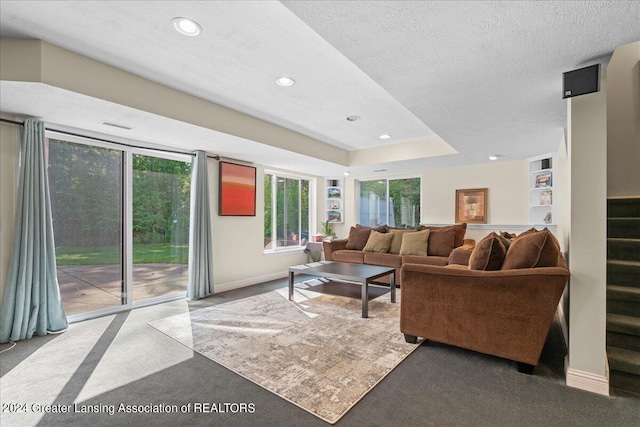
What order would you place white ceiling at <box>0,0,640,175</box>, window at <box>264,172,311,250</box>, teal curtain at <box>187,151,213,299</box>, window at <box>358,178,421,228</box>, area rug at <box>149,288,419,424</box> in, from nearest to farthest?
white ceiling at <box>0,0,640,175</box> → area rug at <box>149,288,419,424</box> → teal curtain at <box>187,151,213,299</box> → window at <box>264,172,311,250</box> → window at <box>358,178,421,228</box>

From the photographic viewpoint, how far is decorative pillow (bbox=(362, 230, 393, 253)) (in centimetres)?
533

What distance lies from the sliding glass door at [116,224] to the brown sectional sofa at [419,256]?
105 inches

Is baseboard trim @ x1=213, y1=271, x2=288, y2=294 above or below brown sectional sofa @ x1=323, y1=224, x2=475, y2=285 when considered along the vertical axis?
below

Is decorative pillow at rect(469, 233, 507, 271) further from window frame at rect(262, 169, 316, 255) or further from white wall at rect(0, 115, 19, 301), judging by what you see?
white wall at rect(0, 115, 19, 301)

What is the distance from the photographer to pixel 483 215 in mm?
5434

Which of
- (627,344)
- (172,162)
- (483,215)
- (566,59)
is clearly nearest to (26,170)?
(172,162)

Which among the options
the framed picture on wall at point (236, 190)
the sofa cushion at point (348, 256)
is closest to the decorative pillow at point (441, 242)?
the sofa cushion at point (348, 256)

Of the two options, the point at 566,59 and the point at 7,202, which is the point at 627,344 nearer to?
the point at 566,59

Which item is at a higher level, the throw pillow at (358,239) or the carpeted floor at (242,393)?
the throw pillow at (358,239)

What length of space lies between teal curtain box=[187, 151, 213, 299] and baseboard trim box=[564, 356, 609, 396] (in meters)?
4.09

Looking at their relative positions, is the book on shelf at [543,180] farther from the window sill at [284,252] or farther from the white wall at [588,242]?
the window sill at [284,252]

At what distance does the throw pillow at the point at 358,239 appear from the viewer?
227 inches

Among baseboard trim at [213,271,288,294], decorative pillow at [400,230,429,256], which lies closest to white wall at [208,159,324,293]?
baseboard trim at [213,271,288,294]

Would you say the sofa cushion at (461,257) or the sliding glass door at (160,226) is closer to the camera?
the sliding glass door at (160,226)
